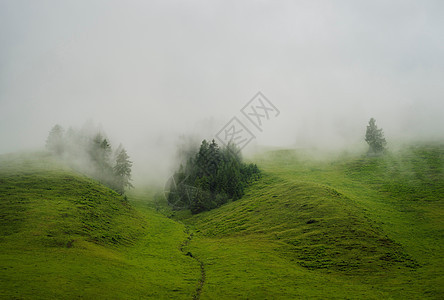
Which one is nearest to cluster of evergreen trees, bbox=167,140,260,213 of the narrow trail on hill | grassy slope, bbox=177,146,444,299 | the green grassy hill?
grassy slope, bbox=177,146,444,299

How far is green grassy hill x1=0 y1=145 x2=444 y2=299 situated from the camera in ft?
110

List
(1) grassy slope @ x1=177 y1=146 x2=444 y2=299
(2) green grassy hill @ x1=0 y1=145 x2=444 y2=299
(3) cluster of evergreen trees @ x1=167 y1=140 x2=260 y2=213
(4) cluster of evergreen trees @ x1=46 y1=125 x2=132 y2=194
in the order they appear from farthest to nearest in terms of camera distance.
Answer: (4) cluster of evergreen trees @ x1=46 y1=125 x2=132 y2=194, (3) cluster of evergreen trees @ x1=167 y1=140 x2=260 y2=213, (1) grassy slope @ x1=177 y1=146 x2=444 y2=299, (2) green grassy hill @ x1=0 y1=145 x2=444 y2=299

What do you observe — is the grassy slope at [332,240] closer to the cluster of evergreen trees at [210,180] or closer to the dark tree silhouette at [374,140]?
the cluster of evergreen trees at [210,180]

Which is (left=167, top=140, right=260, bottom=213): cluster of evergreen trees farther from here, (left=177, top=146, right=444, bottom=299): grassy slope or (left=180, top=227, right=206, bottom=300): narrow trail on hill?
(left=180, top=227, right=206, bottom=300): narrow trail on hill

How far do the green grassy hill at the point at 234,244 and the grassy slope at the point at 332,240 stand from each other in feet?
0.91

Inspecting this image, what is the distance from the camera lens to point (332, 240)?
1959 inches

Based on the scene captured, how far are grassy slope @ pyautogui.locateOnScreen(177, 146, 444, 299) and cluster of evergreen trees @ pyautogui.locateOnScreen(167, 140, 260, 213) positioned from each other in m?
7.87

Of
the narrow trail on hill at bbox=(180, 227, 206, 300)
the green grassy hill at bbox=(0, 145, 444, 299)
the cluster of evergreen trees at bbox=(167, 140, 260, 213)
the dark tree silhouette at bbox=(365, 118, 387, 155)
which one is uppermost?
the dark tree silhouette at bbox=(365, 118, 387, 155)

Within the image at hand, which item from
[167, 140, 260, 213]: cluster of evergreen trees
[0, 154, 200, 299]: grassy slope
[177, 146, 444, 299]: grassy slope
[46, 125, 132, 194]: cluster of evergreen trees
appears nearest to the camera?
[0, 154, 200, 299]: grassy slope

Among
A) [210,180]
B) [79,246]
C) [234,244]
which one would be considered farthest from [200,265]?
[210,180]

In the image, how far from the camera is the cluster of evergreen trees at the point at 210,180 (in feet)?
339

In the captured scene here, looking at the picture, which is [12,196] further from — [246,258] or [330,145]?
[330,145]

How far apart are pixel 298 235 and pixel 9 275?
5239cm

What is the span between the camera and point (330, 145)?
198 metres
